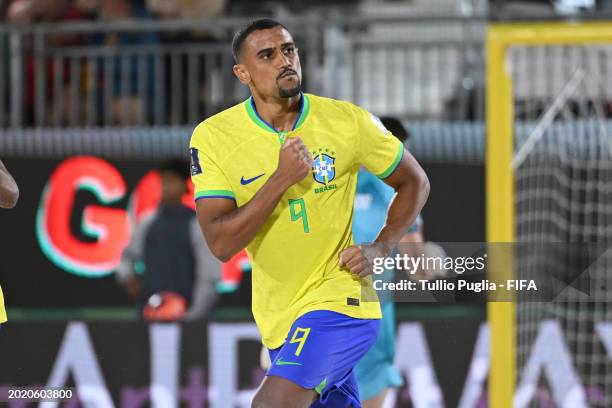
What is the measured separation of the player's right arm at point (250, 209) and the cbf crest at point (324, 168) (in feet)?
0.70

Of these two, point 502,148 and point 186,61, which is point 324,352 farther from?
point 186,61

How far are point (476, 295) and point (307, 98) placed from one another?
147cm

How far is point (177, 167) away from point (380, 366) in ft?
11.0

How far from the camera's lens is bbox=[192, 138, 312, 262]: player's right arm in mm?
5070

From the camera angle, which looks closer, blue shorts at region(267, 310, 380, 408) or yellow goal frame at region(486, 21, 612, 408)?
blue shorts at region(267, 310, 380, 408)

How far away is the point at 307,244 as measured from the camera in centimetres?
541

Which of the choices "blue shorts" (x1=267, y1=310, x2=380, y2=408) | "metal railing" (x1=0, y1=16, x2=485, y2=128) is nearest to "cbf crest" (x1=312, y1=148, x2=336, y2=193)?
"blue shorts" (x1=267, y1=310, x2=380, y2=408)

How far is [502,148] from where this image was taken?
6.21m

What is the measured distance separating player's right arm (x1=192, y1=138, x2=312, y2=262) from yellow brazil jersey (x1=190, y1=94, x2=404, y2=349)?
0.31 feet

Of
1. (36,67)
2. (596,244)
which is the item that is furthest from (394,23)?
(36,67)

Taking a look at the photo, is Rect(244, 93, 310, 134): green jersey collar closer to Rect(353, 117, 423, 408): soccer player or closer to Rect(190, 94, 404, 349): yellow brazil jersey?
Rect(190, 94, 404, 349): yellow brazil jersey

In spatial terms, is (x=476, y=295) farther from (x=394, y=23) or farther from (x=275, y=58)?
(x=394, y=23)

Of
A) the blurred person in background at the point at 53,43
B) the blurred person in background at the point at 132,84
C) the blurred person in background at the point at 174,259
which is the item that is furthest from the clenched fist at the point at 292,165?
the blurred person in background at the point at 53,43

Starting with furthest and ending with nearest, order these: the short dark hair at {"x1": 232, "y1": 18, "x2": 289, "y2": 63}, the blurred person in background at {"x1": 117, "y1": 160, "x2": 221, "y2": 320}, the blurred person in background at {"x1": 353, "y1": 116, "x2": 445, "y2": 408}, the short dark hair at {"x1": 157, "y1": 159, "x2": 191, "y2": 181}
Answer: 1. the short dark hair at {"x1": 157, "y1": 159, "x2": 191, "y2": 181}
2. the blurred person in background at {"x1": 117, "y1": 160, "x2": 221, "y2": 320}
3. the blurred person in background at {"x1": 353, "y1": 116, "x2": 445, "y2": 408}
4. the short dark hair at {"x1": 232, "y1": 18, "x2": 289, "y2": 63}
